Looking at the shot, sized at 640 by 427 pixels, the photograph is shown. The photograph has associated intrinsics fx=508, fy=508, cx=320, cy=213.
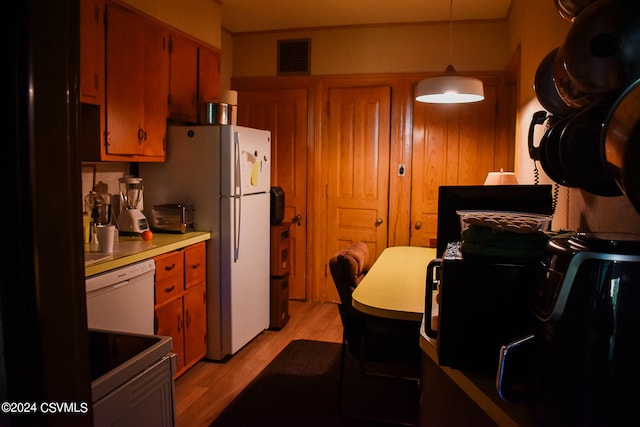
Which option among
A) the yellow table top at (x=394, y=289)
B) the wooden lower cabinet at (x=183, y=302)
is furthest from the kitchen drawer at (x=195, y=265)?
the yellow table top at (x=394, y=289)

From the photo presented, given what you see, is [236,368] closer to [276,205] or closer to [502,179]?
[276,205]

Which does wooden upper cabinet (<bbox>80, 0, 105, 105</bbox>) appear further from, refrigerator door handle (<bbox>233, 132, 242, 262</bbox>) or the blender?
refrigerator door handle (<bbox>233, 132, 242, 262</bbox>)

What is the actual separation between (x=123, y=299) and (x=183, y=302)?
1.96 feet

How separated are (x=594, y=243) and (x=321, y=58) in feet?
13.6

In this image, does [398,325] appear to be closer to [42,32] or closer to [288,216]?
[42,32]

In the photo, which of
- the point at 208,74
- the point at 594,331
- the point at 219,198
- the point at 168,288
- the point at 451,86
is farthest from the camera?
the point at 208,74

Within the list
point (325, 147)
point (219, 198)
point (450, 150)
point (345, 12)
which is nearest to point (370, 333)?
point (219, 198)

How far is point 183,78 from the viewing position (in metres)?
3.56

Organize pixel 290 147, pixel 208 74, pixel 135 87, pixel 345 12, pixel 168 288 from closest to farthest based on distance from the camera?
pixel 168 288
pixel 135 87
pixel 208 74
pixel 345 12
pixel 290 147

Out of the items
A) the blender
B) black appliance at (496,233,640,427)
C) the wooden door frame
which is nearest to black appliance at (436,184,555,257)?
black appliance at (496,233,640,427)

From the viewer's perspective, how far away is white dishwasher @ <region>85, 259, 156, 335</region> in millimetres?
2348

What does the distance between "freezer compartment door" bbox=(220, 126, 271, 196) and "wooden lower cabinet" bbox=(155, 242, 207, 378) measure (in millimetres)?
465

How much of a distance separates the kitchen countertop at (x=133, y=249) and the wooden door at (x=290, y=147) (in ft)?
5.30

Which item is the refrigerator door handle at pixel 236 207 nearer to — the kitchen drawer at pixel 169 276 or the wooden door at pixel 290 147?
the kitchen drawer at pixel 169 276
